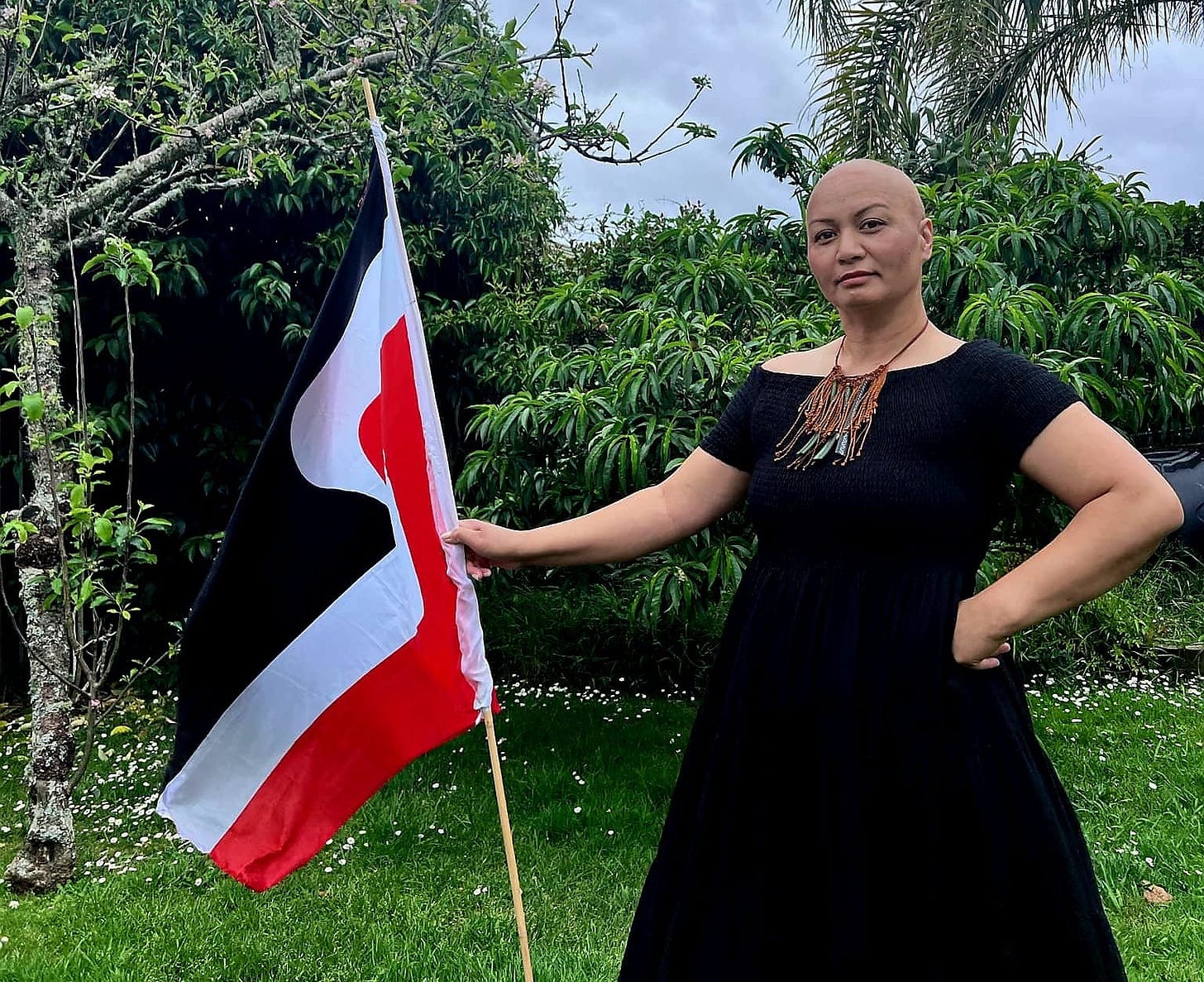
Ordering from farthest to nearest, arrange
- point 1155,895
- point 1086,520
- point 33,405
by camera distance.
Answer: point 1155,895 < point 33,405 < point 1086,520

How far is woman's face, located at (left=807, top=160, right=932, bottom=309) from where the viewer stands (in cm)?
157

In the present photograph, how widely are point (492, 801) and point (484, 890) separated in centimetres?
79

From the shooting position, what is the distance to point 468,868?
3611 mm

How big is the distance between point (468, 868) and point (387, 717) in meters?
1.91

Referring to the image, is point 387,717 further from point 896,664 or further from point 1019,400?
point 1019,400

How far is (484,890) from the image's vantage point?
340cm

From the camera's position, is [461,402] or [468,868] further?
[461,402]

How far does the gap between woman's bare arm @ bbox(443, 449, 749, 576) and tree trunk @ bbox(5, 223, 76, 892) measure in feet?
7.67

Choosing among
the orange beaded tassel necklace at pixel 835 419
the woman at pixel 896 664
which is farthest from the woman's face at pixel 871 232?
the orange beaded tassel necklace at pixel 835 419

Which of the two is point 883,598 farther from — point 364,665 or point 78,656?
point 78,656

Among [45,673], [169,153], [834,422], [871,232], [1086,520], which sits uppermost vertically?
[169,153]

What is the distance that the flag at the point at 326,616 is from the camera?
1925mm

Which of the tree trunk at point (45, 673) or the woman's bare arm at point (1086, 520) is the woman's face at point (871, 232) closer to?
the woman's bare arm at point (1086, 520)

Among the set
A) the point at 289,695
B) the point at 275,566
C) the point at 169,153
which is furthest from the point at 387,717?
the point at 169,153
